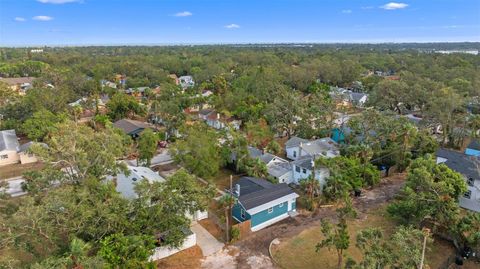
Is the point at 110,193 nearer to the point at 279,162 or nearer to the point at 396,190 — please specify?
the point at 279,162

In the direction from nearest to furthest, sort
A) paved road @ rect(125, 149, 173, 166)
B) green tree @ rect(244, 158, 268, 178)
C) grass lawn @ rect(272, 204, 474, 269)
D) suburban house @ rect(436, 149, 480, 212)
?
grass lawn @ rect(272, 204, 474, 269) → suburban house @ rect(436, 149, 480, 212) → green tree @ rect(244, 158, 268, 178) → paved road @ rect(125, 149, 173, 166)

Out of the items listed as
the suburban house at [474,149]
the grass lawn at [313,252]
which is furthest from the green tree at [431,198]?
the suburban house at [474,149]

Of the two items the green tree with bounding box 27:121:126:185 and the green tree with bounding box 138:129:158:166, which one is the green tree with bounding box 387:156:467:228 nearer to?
the green tree with bounding box 27:121:126:185

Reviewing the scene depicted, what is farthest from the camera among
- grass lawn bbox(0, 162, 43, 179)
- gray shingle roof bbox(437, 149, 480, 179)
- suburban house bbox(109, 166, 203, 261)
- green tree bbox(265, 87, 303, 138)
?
green tree bbox(265, 87, 303, 138)

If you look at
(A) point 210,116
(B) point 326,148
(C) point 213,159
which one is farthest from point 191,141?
(A) point 210,116

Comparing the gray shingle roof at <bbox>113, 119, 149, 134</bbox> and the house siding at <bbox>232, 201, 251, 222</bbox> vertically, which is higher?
the gray shingle roof at <bbox>113, 119, 149, 134</bbox>

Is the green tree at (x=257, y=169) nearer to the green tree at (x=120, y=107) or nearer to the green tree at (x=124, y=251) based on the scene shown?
the green tree at (x=124, y=251)

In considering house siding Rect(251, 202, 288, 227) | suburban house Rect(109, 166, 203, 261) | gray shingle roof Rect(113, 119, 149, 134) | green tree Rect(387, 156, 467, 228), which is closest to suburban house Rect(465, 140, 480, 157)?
green tree Rect(387, 156, 467, 228)

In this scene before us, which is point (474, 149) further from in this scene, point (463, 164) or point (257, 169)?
point (257, 169)
